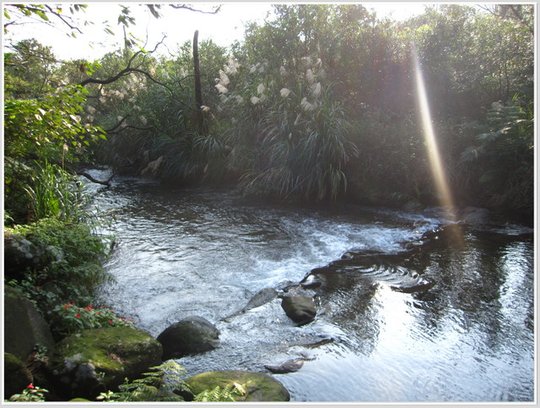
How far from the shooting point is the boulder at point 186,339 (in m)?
4.51

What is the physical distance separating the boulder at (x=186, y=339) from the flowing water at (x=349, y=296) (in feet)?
0.38

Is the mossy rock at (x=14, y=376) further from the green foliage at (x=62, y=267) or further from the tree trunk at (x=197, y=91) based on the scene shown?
the tree trunk at (x=197, y=91)

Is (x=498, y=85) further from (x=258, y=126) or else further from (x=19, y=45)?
(x=19, y=45)

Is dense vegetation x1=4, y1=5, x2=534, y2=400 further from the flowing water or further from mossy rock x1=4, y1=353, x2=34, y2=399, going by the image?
mossy rock x1=4, y1=353, x2=34, y2=399

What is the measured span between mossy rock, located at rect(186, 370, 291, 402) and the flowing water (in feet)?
0.87

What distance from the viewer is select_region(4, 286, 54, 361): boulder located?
11.7 feet

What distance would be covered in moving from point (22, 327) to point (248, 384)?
5.87 ft

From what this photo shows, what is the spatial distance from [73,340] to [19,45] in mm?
4497

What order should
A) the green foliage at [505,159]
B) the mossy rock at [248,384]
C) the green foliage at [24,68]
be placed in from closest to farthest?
the mossy rock at [248,384], the green foliage at [24,68], the green foliage at [505,159]

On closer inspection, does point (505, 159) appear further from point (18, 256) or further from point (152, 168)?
point (152, 168)

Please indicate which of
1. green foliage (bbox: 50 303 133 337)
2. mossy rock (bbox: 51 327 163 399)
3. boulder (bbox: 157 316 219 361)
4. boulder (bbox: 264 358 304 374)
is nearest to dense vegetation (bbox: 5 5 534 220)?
green foliage (bbox: 50 303 133 337)

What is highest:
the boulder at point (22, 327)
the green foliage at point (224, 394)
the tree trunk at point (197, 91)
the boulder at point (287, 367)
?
the tree trunk at point (197, 91)

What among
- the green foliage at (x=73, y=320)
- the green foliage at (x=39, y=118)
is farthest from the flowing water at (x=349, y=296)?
the green foliage at (x=39, y=118)

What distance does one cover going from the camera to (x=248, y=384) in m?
3.61
